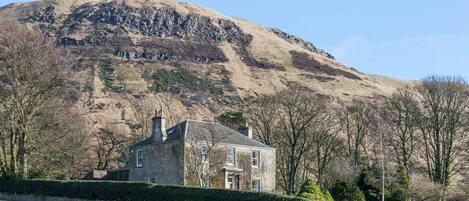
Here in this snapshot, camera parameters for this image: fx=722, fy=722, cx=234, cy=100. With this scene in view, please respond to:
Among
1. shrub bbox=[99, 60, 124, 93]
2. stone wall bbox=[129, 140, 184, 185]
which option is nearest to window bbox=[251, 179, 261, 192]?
stone wall bbox=[129, 140, 184, 185]

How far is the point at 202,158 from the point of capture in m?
48.0

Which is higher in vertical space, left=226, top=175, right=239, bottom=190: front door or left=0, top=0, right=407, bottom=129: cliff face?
left=0, top=0, right=407, bottom=129: cliff face

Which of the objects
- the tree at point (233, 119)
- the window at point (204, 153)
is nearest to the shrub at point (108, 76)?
the tree at point (233, 119)

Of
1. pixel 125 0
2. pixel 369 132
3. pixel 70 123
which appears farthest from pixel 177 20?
pixel 70 123

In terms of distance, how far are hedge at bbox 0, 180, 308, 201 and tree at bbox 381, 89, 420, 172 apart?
29.2 m

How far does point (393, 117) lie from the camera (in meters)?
64.4

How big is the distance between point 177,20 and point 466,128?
137m

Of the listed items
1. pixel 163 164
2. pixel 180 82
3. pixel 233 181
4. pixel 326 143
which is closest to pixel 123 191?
pixel 163 164

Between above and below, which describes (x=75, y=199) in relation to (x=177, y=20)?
below

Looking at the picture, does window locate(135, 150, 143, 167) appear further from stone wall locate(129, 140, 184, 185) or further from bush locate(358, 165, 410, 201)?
bush locate(358, 165, 410, 201)

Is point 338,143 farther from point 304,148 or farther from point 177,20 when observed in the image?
point 177,20

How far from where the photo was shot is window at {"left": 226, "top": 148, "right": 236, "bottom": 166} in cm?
4975

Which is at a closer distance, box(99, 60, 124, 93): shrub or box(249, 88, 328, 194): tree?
box(249, 88, 328, 194): tree

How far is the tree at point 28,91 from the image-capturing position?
1764 inches
